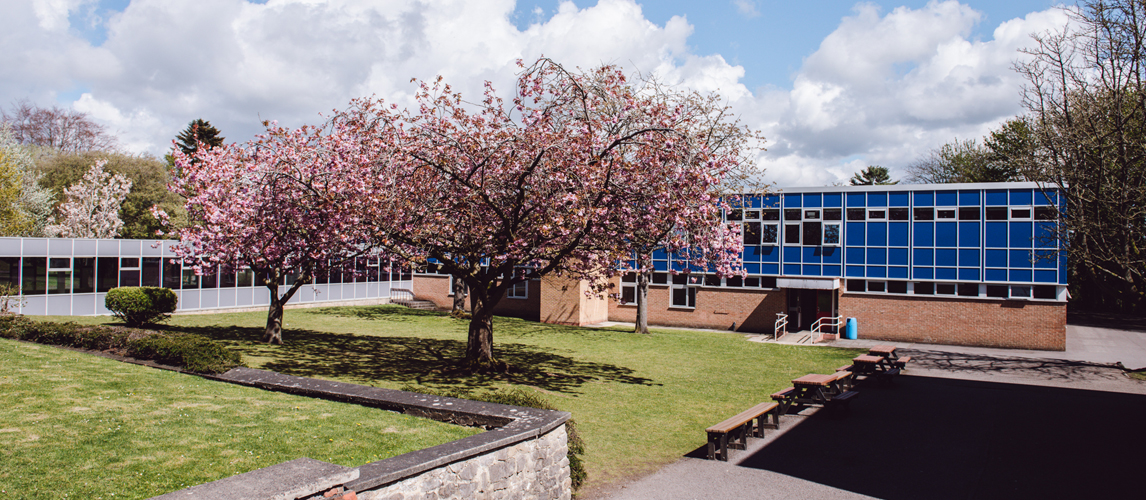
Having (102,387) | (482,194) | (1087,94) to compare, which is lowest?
(102,387)

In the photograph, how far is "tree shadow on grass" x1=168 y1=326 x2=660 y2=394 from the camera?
1323 centimetres

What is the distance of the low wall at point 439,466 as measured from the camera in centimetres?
447

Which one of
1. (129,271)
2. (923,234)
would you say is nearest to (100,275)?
(129,271)

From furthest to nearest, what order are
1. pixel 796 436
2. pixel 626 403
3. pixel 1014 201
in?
pixel 1014 201, pixel 626 403, pixel 796 436

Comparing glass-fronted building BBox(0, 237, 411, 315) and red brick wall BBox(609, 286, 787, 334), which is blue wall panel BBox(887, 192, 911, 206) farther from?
glass-fronted building BBox(0, 237, 411, 315)

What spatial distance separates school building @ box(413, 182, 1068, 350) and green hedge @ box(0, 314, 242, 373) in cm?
1492

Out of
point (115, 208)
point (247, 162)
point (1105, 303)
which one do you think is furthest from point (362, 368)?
point (1105, 303)

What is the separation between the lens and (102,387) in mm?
8289

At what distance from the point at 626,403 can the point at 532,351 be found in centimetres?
721

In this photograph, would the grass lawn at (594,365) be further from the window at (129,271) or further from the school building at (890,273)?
the school building at (890,273)

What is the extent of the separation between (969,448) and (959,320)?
55.4ft

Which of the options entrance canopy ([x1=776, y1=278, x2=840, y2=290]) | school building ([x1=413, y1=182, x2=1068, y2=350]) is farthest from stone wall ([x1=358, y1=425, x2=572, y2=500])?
entrance canopy ([x1=776, y1=278, x2=840, y2=290])

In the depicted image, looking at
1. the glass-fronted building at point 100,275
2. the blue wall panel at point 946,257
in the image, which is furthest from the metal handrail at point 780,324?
the glass-fronted building at point 100,275

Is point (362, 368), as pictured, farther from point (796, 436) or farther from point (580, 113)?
point (796, 436)
